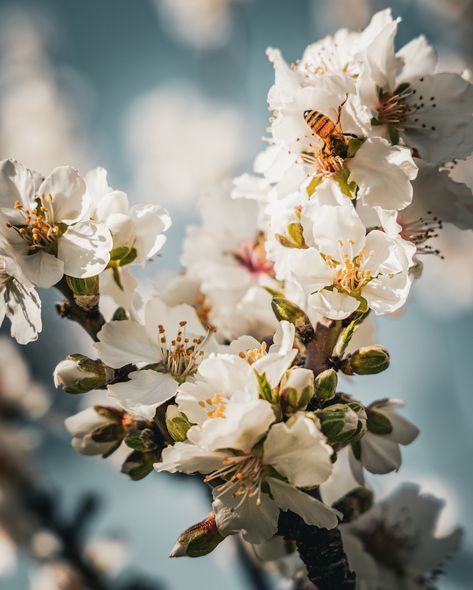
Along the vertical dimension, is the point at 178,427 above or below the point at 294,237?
below

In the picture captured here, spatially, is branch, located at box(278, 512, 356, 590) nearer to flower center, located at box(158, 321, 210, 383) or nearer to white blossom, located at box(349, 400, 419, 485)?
white blossom, located at box(349, 400, 419, 485)

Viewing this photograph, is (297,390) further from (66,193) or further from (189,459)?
(66,193)

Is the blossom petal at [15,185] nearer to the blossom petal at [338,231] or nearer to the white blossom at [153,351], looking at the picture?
the white blossom at [153,351]

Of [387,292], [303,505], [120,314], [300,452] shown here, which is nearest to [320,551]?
[303,505]

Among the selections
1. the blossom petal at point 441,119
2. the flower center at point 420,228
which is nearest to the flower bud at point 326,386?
the flower center at point 420,228

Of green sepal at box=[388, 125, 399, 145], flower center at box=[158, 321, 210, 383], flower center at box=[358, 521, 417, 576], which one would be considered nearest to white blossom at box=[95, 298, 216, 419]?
flower center at box=[158, 321, 210, 383]

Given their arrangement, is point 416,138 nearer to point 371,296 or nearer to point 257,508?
Answer: point 371,296
